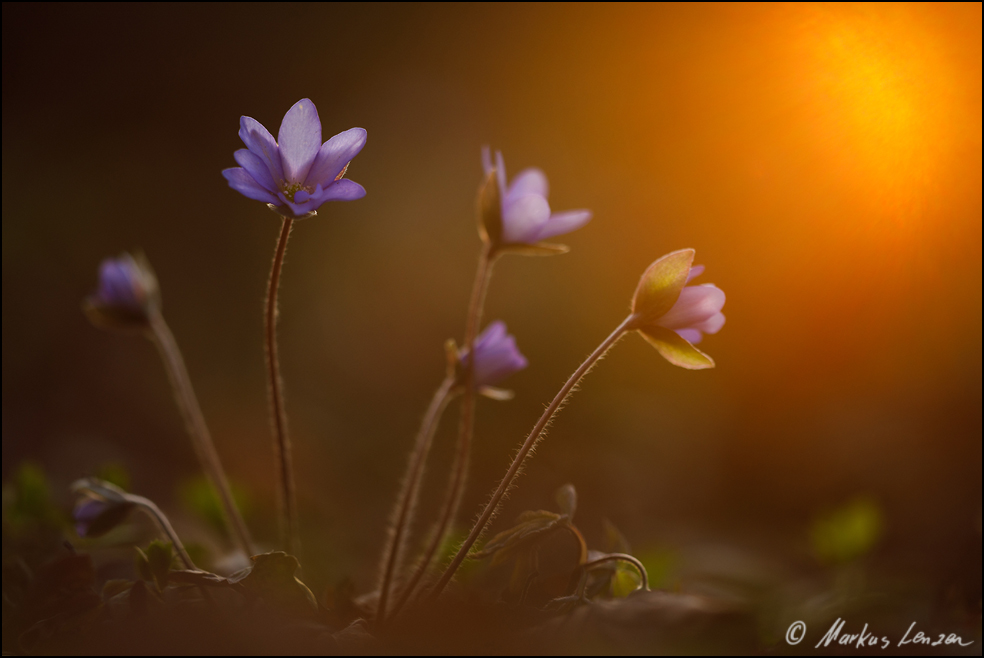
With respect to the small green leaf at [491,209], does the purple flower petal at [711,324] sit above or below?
below

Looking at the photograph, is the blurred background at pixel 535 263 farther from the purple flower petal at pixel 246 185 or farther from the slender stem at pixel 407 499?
the purple flower petal at pixel 246 185

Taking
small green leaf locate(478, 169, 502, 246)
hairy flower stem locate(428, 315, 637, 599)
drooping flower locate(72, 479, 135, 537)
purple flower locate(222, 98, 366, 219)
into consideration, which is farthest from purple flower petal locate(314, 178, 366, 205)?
drooping flower locate(72, 479, 135, 537)

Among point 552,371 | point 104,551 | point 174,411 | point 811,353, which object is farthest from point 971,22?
point 174,411

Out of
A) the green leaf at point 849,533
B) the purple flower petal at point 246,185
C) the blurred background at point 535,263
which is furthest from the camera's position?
the blurred background at point 535,263

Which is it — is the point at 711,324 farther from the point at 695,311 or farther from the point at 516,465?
the point at 516,465

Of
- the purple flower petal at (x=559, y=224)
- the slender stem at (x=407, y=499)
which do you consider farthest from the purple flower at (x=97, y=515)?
the purple flower petal at (x=559, y=224)

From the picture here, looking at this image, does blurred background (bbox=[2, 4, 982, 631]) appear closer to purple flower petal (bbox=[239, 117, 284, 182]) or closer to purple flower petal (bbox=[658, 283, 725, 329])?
purple flower petal (bbox=[658, 283, 725, 329])

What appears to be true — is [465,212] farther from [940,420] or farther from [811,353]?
[940,420]
